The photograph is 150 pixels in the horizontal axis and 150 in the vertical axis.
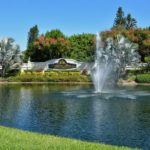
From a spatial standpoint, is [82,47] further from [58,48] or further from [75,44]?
[58,48]

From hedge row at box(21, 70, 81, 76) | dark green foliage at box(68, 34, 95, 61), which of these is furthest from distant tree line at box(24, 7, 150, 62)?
hedge row at box(21, 70, 81, 76)

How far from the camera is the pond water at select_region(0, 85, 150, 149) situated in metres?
21.4

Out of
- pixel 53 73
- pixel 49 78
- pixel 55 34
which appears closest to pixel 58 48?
pixel 55 34

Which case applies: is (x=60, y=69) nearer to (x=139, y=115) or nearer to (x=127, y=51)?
(x=127, y=51)

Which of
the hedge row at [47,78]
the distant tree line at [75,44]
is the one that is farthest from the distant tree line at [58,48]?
the hedge row at [47,78]

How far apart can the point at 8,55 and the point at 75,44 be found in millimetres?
20630

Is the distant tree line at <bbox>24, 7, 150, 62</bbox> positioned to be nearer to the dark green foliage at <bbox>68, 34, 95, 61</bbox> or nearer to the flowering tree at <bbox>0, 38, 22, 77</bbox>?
the dark green foliage at <bbox>68, 34, 95, 61</bbox>

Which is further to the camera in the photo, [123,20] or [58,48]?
[123,20]

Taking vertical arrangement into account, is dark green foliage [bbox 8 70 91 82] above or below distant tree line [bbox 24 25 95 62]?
below

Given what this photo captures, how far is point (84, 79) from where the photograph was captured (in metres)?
70.5

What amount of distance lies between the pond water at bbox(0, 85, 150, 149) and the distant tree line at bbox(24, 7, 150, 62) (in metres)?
38.4

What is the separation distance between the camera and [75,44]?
306 ft

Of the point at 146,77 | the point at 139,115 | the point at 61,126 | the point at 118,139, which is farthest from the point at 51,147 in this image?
the point at 146,77

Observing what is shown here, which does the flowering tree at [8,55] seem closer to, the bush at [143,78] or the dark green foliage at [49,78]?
the dark green foliage at [49,78]
